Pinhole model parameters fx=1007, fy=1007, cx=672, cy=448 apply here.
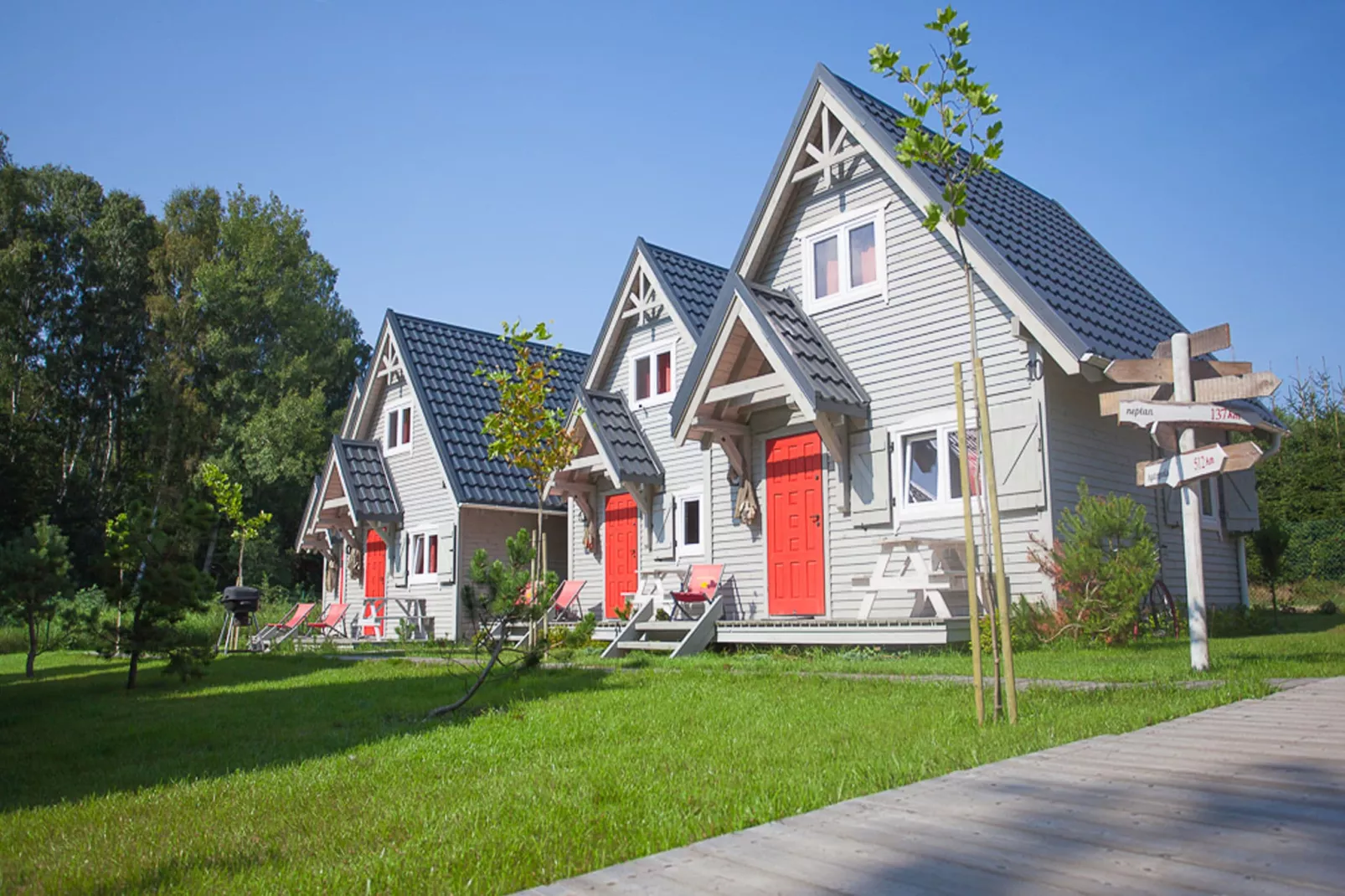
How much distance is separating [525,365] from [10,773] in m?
9.95

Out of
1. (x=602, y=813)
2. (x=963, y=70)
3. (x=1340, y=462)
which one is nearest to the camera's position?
(x=602, y=813)

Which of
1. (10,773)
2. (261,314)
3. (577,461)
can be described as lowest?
(10,773)

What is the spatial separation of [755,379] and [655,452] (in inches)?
199

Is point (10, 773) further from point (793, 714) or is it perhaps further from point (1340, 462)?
point (1340, 462)

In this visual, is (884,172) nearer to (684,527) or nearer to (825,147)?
(825,147)

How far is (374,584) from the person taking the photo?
2664 cm

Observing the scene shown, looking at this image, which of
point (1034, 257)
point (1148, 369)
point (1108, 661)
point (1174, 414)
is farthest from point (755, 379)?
point (1174, 414)

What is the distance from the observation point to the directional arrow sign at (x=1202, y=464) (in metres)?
7.66

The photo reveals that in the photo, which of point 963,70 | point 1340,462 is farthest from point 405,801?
point 1340,462

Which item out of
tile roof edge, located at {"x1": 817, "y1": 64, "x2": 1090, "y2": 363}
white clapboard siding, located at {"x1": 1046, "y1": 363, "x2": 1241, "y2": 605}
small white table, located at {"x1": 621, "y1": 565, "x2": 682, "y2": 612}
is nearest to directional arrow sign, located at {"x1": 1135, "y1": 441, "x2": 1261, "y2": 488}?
tile roof edge, located at {"x1": 817, "y1": 64, "x2": 1090, "y2": 363}

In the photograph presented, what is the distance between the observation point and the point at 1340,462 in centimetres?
2559

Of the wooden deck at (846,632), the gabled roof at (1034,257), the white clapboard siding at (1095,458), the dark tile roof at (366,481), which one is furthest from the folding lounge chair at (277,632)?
the white clapboard siding at (1095,458)

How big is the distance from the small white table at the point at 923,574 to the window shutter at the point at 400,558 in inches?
579

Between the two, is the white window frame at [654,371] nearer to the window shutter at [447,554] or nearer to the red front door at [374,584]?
the window shutter at [447,554]
